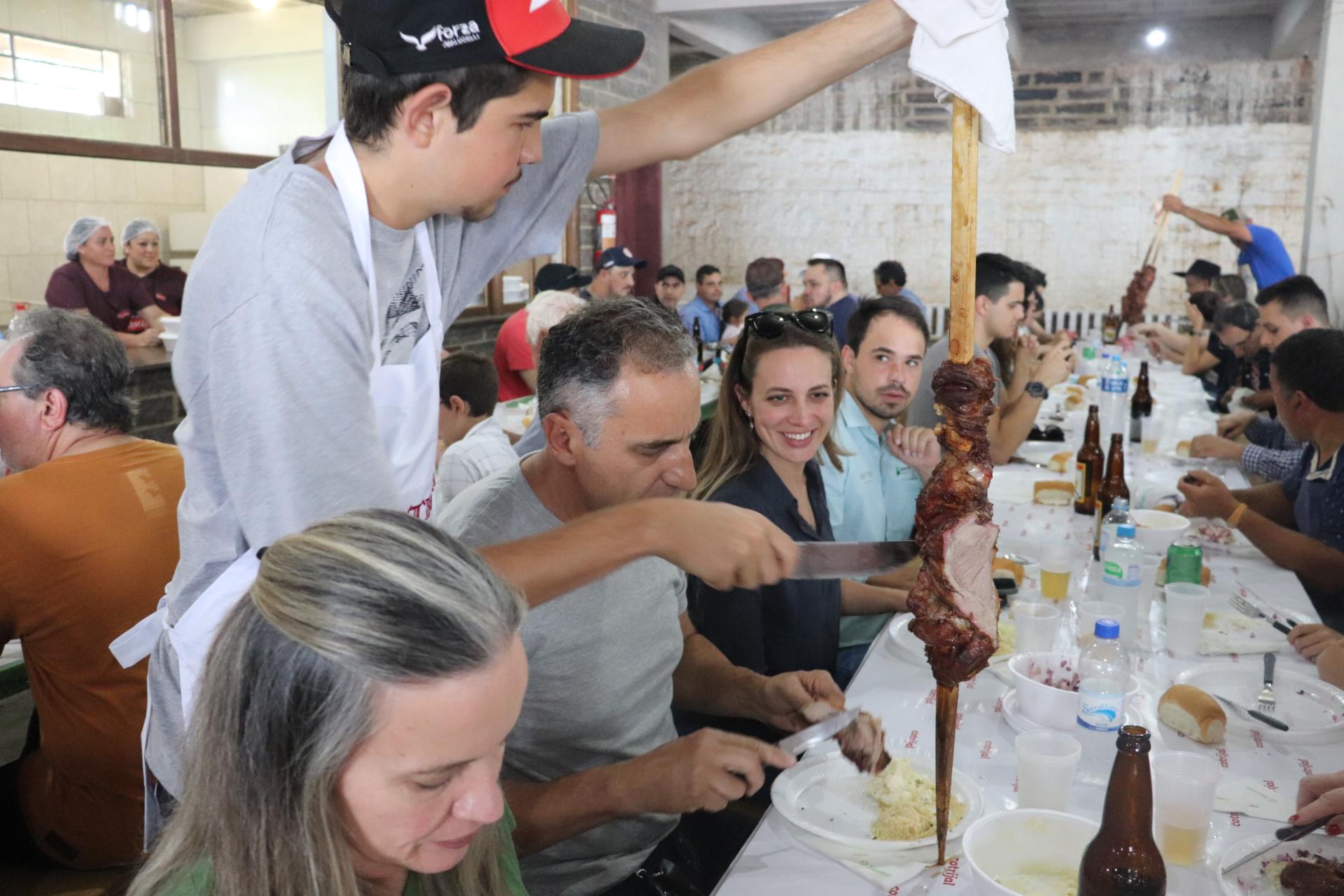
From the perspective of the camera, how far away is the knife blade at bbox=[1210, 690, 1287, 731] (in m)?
2.11

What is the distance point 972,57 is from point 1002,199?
12.1 metres

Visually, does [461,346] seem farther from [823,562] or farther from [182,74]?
[823,562]

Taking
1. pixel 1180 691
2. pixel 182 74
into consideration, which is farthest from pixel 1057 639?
pixel 182 74

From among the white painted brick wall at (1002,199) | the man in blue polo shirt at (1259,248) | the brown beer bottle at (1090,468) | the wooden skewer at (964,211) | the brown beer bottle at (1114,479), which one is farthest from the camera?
the white painted brick wall at (1002,199)

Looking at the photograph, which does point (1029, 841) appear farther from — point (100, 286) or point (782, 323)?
point (100, 286)

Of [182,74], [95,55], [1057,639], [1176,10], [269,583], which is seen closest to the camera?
[269,583]

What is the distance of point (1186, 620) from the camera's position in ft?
8.49

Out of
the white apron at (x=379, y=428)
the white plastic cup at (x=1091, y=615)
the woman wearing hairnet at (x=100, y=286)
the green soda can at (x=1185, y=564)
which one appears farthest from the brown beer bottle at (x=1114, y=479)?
the woman wearing hairnet at (x=100, y=286)

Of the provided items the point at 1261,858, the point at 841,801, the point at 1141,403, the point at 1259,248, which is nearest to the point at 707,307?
the point at 1259,248

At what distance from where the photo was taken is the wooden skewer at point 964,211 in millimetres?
1276

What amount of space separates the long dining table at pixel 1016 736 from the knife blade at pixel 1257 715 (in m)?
0.02

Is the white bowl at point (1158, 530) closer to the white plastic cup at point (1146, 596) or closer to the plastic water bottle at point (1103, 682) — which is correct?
the white plastic cup at point (1146, 596)

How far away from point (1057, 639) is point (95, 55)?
7555mm

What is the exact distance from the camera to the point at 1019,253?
506 inches
